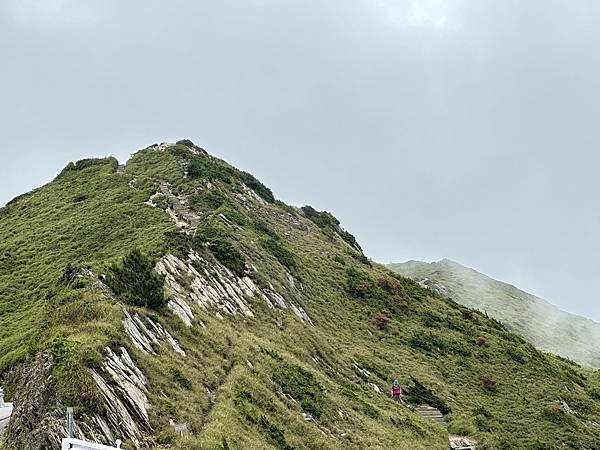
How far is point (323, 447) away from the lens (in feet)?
84.9

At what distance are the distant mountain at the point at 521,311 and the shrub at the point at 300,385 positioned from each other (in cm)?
7780

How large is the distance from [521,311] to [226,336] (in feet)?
339

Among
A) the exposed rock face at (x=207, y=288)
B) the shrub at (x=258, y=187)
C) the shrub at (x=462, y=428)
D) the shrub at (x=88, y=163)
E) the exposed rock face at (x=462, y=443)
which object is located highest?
the shrub at (x=258, y=187)

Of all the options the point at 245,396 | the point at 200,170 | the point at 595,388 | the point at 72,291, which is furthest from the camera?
the point at 200,170

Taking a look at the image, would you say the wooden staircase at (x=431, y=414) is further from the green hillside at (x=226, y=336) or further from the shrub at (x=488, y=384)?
the shrub at (x=488, y=384)

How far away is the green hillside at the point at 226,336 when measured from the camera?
68.9 feet

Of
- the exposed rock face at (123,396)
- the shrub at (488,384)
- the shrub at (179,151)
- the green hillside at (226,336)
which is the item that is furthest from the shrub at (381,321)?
the exposed rock face at (123,396)

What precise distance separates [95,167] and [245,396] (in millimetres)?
55798

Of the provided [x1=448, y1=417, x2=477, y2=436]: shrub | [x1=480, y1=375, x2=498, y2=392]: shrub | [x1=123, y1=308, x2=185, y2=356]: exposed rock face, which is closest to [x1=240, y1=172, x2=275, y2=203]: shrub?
[x1=480, y1=375, x2=498, y2=392]: shrub

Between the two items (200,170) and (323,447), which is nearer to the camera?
(323,447)

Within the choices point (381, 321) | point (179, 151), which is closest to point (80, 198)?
point (179, 151)

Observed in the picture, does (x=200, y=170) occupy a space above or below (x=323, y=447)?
above

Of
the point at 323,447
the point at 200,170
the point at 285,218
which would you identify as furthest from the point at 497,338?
the point at 323,447

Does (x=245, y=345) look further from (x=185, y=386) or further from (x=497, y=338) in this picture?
(x=497, y=338)
